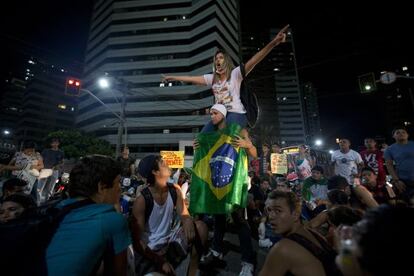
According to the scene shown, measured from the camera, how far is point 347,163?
7.69 m

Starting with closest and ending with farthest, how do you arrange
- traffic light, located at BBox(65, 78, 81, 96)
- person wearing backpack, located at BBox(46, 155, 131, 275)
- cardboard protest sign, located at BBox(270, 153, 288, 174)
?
person wearing backpack, located at BBox(46, 155, 131, 275)
traffic light, located at BBox(65, 78, 81, 96)
cardboard protest sign, located at BBox(270, 153, 288, 174)

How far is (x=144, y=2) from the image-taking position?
6650cm

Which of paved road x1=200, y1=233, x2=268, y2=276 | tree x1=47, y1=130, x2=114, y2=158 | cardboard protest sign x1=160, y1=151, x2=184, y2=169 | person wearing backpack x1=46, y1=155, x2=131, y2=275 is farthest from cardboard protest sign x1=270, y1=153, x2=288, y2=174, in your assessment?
tree x1=47, y1=130, x2=114, y2=158

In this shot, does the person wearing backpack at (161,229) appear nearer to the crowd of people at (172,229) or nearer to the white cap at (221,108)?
the crowd of people at (172,229)

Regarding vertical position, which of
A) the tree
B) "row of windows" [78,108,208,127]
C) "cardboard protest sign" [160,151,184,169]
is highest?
"row of windows" [78,108,208,127]

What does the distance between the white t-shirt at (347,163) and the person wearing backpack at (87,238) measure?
752 cm

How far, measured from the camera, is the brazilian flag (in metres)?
3.20

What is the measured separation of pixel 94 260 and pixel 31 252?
38 centimetres

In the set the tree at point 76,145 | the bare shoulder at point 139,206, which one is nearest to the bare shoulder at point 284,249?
the bare shoulder at point 139,206

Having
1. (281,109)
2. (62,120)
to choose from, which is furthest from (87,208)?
(281,109)

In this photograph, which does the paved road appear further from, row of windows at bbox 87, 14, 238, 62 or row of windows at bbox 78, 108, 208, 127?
row of windows at bbox 87, 14, 238, 62

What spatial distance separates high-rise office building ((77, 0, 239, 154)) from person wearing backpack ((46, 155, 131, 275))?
172 feet

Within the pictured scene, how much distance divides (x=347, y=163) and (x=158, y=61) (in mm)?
59395

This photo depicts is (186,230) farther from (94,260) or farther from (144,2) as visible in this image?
(144,2)
